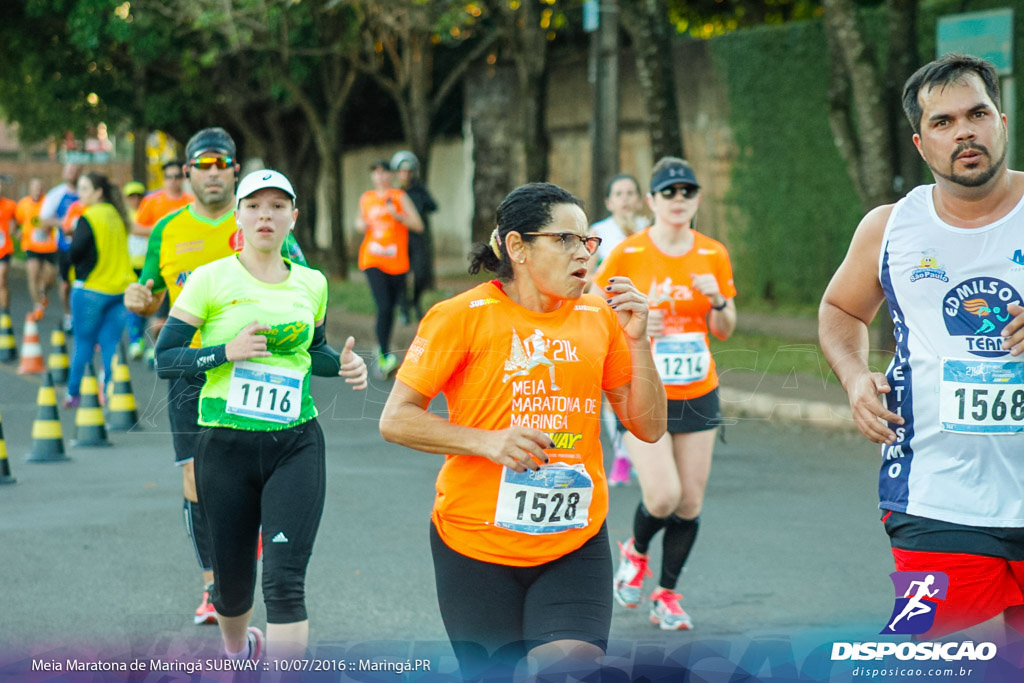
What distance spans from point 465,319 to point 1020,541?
1.59m

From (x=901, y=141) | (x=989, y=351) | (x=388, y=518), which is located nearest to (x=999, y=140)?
(x=989, y=351)

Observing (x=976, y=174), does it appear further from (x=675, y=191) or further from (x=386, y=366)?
(x=386, y=366)

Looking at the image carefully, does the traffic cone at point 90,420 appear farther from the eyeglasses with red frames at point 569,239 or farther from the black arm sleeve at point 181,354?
the eyeglasses with red frames at point 569,239

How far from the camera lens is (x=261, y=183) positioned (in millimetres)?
4883

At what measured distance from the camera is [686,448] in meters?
6.20

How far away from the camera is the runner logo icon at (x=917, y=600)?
3623 mm

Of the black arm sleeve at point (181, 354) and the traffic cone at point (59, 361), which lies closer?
the black arm sleeve at point (181, 354)

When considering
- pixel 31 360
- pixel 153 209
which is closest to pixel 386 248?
pixel 153 209

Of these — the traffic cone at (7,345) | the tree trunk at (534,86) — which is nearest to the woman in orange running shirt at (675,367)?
the traffic cone at (7,345)

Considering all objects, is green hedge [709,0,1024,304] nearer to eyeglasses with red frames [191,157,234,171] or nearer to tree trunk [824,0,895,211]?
tree trunk [824,0,895,211]

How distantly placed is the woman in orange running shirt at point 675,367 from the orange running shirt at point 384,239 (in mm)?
7114

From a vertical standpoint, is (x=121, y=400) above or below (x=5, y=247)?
below

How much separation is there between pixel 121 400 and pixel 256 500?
6514 millimetres

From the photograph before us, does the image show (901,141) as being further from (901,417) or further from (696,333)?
(901,417)
